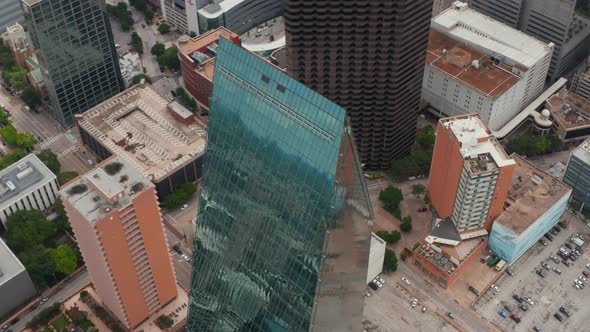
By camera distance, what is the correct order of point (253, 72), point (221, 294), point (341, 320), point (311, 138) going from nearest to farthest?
point (311, 138) < point (253, 72) < point (341, 320) < point (221, 294)

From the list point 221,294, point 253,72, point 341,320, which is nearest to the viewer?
point 253,72

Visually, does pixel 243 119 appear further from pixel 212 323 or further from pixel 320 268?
pixel 212 323

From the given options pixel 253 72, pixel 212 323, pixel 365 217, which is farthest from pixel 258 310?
pixel 253 72

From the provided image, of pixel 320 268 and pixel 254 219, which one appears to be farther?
pixel 254 219

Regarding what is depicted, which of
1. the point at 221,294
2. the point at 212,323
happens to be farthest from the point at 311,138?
the point at 212,323

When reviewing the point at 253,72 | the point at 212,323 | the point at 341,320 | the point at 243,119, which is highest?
the point at 253,72

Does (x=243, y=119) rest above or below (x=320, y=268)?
above

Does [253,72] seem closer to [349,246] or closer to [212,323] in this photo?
[349,246]
